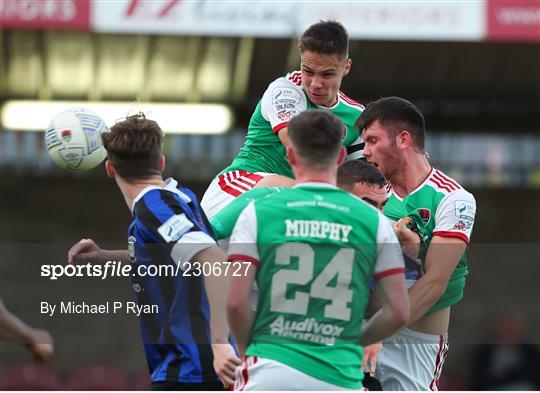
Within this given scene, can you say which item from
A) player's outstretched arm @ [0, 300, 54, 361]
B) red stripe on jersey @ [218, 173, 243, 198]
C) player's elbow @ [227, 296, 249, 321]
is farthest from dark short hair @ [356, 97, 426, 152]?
player's outstretched arm @ [0, 300, 54, 361]

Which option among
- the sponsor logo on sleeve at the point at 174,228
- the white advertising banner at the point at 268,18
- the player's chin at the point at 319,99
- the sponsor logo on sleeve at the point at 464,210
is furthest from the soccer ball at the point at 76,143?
the white advertising banner at the point at 268,18

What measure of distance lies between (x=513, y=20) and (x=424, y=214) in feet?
29.1

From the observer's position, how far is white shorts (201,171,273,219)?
6527 millimetres

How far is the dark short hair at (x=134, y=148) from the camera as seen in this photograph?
530 cm

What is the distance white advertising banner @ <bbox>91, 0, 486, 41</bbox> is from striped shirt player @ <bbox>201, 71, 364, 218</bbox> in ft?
24.6

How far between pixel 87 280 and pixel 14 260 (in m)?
4.59

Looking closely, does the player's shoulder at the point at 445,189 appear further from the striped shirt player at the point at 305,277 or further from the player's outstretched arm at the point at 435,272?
the striped shirt player at the point at 305,277

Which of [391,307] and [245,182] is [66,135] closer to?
[245,182]

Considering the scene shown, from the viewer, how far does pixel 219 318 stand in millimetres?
5012

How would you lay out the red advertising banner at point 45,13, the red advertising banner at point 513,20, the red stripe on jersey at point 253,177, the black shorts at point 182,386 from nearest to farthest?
the black shorts at point 182,386, the red stripe on jersey at point 253,177, the red advertising banner at point 45,13, the red advertising banner at point 513,20

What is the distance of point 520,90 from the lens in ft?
57.8

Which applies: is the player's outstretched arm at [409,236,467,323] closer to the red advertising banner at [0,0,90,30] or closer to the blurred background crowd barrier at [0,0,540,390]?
the blurred background crowd barrier at [0,0,540,390]

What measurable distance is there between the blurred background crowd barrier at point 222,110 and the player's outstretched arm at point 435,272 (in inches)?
324

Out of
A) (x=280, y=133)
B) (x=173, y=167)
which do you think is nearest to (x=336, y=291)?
(x=280, y=133)
